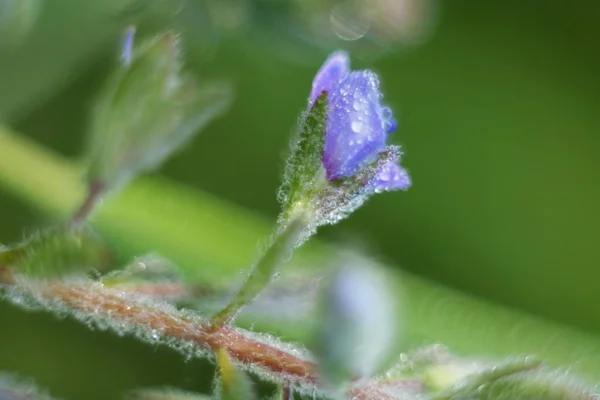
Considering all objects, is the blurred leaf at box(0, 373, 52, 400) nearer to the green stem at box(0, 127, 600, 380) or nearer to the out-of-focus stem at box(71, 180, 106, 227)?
the out-of-focus stem at box(71, 180, 106, 227)

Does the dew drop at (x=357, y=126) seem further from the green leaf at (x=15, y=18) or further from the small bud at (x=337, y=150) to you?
the green leaf at (x=15, y=18)

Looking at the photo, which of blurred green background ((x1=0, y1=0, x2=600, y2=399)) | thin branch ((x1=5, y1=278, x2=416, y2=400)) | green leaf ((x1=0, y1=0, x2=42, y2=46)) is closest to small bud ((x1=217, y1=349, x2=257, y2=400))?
thin branch ((x1=5, y1=278, x2=416, y2=400))

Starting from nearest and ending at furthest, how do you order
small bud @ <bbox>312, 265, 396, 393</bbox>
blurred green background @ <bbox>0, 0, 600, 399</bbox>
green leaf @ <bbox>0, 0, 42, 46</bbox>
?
1. small bud @ <bbox>312, 265, 396, 393</bbox>
2. green leaf @ <bbox>0, 0, 42, 46</bbox>
3. blurred green background @ <bbox>0, 0, 600, 399</bbox>

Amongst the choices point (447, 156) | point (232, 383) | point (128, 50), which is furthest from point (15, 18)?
point (447, 156)

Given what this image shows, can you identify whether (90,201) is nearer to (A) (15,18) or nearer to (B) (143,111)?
(B) (143,111)

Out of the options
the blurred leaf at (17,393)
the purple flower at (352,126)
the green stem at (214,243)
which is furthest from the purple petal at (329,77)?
the green stem at (214,243)

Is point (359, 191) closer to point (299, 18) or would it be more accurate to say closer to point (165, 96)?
point (165, 96)
